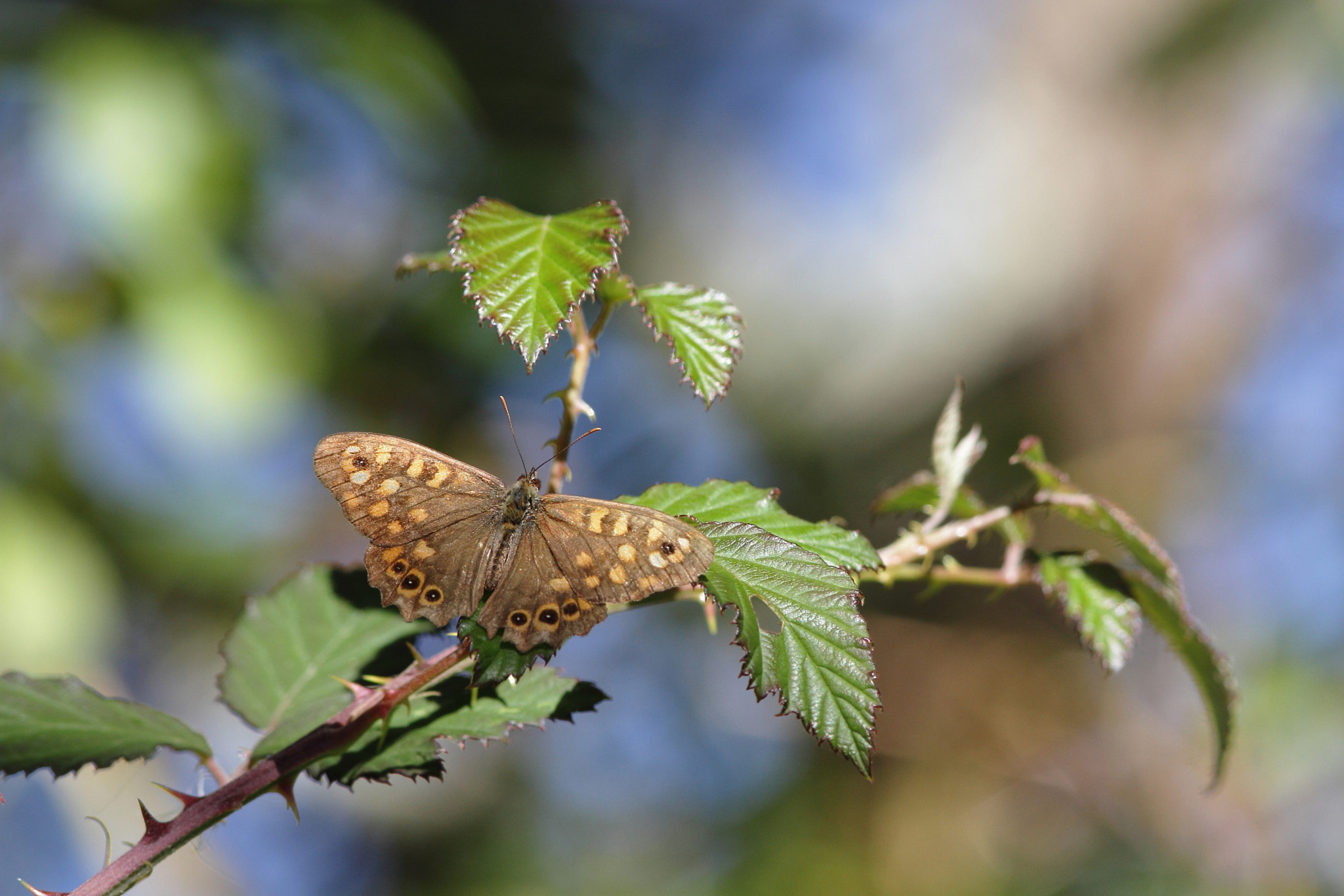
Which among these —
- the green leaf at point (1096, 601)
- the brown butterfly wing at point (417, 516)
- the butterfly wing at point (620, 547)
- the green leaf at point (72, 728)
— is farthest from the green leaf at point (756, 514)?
the green leaf at point (72, 728)

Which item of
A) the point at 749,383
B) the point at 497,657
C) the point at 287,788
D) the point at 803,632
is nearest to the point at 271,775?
the point at 287,788

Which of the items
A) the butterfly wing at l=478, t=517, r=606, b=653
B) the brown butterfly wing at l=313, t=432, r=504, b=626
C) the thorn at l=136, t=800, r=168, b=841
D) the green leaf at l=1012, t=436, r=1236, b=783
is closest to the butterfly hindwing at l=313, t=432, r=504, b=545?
the brown butterfly wing at l=313, t=432, r=504, b=626

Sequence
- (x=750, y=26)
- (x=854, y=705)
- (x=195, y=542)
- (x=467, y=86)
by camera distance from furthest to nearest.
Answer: (x=750, y=26)
(x=467, y=86)
(x=195, y=542)
(x=854, y=705)

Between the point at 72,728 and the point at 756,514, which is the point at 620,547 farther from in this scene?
the point at 72,728

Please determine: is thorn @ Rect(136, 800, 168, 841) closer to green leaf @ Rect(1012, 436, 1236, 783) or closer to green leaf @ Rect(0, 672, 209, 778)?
green leaf @ Rect(0, 672, 209, 778)

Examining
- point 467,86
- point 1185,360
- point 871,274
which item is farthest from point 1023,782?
point 467,86

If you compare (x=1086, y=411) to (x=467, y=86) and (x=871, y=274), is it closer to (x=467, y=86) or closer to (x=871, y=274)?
(x=871, y=274)

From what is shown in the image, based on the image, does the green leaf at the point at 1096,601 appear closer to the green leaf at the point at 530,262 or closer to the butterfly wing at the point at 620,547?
the butterfly wing at the point at 620,547
